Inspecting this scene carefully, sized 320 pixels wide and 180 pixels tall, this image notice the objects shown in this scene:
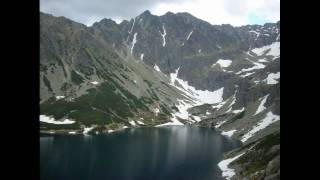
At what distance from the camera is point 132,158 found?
13500 cm

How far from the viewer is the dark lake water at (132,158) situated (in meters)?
109

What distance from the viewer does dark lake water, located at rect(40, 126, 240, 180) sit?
10925cm

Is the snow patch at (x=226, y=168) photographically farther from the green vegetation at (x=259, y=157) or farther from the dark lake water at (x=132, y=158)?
the green vegetation at (x=259, y=157)

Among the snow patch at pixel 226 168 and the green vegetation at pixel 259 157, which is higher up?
the green vegetation at pixel 259 157

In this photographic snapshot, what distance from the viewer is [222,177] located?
109 m

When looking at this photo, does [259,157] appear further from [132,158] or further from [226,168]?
[132,158]

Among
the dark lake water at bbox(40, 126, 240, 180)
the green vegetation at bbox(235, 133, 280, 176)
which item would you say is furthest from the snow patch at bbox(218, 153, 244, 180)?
the green vegetation at bbox(235, 133, 280, 176)

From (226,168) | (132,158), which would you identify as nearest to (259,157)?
(226,168)

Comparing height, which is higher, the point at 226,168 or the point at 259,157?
the point at 259,157

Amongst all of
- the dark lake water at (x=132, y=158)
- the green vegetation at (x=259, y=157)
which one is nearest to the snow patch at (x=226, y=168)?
the dark lake water at (x=132, y=158)
